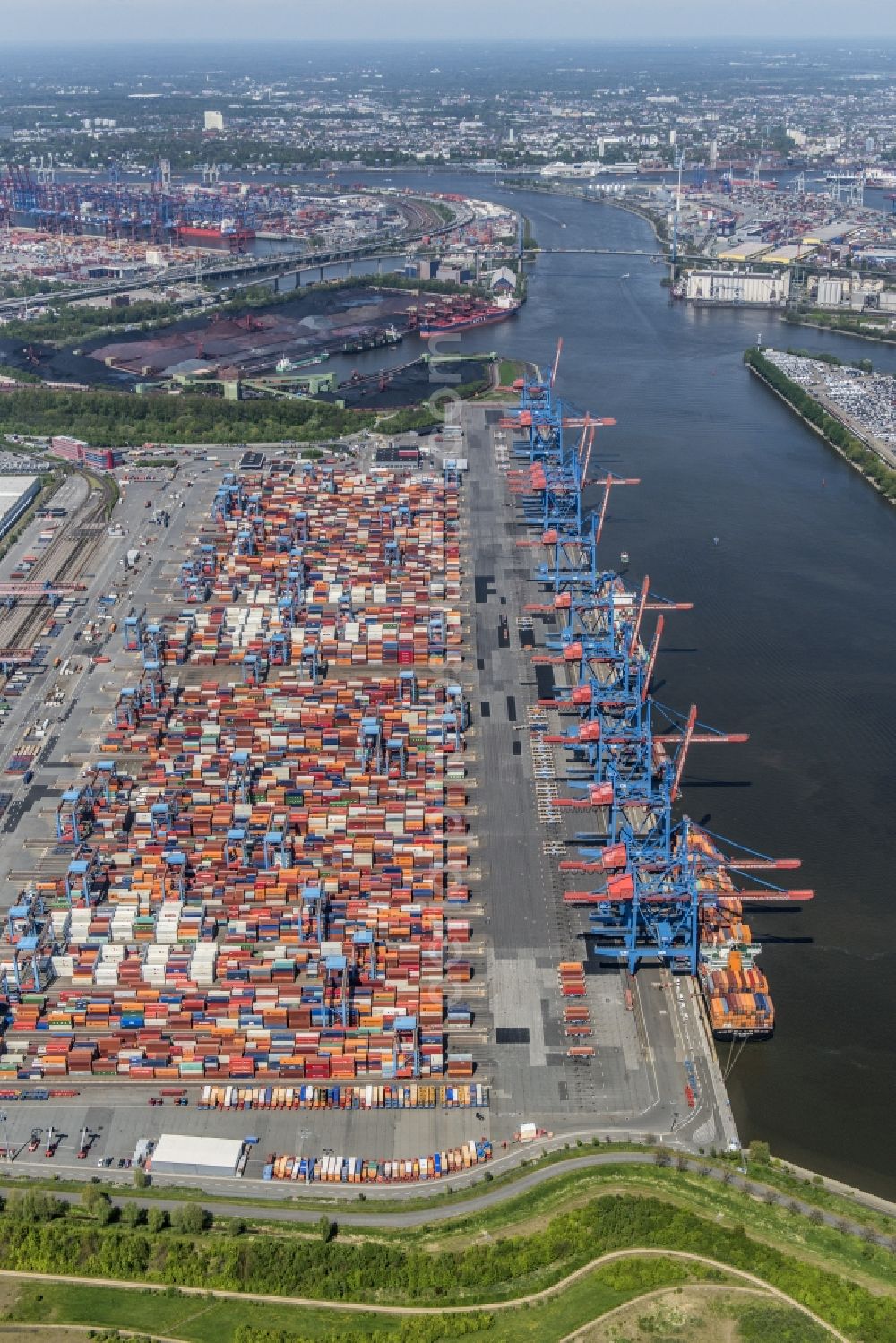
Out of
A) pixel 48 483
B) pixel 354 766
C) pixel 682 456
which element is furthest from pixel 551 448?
pixel 354 766

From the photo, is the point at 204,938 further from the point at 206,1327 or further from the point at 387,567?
the point at 387,567

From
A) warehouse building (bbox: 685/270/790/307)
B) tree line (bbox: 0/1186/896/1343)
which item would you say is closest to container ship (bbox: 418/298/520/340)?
warehouse building (bbox: 685/270/790/307)

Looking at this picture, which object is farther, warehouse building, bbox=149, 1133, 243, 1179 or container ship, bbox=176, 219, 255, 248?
container ship, bbox=176, 219, 255, 248

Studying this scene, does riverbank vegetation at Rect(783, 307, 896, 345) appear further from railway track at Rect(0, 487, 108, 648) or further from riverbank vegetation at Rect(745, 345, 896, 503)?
railway track at Rect(0, 487, 108, 648)

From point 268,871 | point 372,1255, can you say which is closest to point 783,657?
point 268,871

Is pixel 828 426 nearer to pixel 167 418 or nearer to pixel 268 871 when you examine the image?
pixel 167 418
